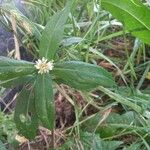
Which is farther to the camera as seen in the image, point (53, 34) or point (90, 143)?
point (90, 143)

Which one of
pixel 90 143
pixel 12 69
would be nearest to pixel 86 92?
pixel 90 143

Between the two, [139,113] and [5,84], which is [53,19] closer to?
[5,84]

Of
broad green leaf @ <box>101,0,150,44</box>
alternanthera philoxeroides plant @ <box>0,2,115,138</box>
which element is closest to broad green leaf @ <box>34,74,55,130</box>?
alternanthera philoxeroides plant @ <box>0,2,115,138</box>

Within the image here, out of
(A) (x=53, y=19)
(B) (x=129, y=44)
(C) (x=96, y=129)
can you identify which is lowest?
(C) (x=96, y=129)

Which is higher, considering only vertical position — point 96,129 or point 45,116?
point 45,116

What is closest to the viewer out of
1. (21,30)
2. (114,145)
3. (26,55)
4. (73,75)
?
(73,75)

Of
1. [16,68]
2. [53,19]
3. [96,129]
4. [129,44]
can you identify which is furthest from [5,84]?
[129,44]

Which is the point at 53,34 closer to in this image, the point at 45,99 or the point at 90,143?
the point at 45,99
